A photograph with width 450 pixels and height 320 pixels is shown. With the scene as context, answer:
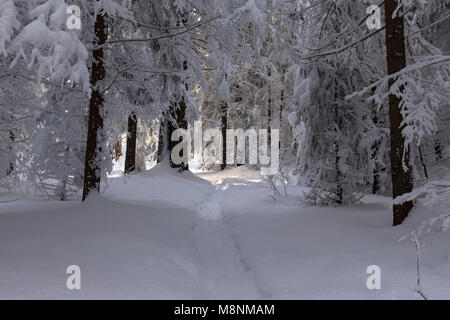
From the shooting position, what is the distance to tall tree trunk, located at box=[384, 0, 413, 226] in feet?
21.9

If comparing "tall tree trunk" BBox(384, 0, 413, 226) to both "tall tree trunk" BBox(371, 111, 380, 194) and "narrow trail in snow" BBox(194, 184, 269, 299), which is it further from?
"tall tree trunk" BBox(371, 111, 380, 194)

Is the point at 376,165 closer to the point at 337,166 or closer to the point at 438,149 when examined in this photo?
the point at 438,149

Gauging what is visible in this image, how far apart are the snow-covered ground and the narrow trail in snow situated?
0.06 feet

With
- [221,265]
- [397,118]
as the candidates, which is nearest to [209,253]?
[221,265]

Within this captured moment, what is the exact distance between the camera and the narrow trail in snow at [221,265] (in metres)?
4.83

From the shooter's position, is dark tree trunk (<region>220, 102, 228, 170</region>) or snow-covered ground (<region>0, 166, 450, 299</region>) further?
dark tree trunk (<region>220, 102, 228, 170</region>)

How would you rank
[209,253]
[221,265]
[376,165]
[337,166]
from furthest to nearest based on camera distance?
[376,165] → [337,166] → [209,253] → [221,265]

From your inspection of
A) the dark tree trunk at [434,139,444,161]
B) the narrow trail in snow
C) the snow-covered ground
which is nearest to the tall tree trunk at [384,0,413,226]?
the snow-covered ground

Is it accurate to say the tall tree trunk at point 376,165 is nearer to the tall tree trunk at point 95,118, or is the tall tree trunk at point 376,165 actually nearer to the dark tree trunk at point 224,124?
the tall tree trunk at point 95,118

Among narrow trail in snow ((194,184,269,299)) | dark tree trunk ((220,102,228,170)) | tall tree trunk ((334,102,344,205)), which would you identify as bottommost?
narrow trail in snow ((194,184,269,299))

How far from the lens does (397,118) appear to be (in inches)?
263

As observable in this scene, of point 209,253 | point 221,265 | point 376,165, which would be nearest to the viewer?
point 221,265

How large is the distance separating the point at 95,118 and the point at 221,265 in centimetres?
453

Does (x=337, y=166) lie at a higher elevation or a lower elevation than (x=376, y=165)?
lower
